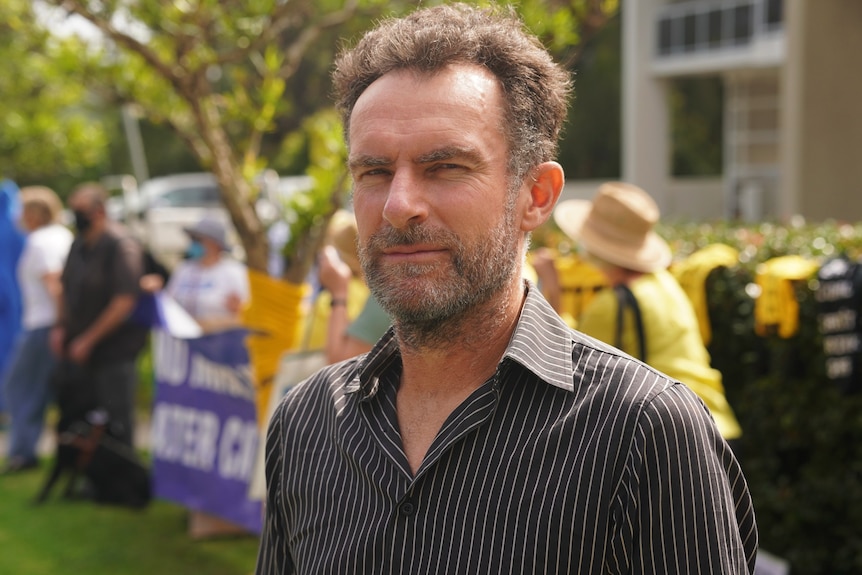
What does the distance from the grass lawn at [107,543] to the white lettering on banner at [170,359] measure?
3.29 feet

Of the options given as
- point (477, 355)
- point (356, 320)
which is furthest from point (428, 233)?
point (356, 320)

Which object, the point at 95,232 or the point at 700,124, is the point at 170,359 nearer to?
the point at 95,232

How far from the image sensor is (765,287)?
5.14 m

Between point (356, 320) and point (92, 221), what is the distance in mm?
4477

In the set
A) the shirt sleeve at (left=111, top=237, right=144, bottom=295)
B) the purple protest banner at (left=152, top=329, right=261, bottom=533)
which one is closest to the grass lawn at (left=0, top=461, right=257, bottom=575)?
the purple protest banner at (left=152, top=329, right=261, bottom=533)

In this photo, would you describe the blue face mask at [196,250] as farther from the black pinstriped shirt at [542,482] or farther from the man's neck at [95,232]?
the black pinstriped shirt at [542,482]

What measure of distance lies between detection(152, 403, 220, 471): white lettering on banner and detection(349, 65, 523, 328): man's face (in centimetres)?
496

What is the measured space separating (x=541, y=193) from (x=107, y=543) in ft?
18.4

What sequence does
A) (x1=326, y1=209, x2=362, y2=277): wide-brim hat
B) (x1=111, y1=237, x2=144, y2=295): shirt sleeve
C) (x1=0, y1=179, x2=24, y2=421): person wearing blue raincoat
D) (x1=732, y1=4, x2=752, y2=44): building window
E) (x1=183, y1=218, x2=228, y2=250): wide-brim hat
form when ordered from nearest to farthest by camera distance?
(x1=326, y1=209, x2=362, y2=277): wide-brim hat < (x1=111, y1=237, x2=144, y2=295): shirt sleeve < (x1=183, y1=218, x2=228, y2=250): wide-brim hat < (x1=0, y1=179, x2=24, y2=421): person wearing blue raincoat < (x1=732, y1=4, x2=752, y2=44): building window

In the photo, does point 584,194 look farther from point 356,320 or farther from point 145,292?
point 356,320

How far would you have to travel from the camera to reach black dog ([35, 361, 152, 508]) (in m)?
7.46

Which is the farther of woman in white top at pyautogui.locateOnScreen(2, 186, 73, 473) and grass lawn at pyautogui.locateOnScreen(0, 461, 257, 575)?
woman in white top at pyautogui.locateOnScreen(2, 186, 73, 473)

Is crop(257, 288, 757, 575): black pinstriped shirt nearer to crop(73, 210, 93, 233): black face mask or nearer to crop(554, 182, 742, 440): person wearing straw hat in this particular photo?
crop(554, 182, 742, 440): person wearing straw hat

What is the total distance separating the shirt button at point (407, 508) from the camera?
5.75 ft
